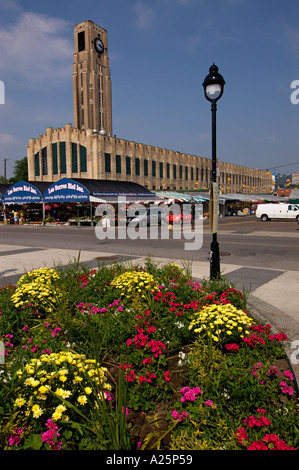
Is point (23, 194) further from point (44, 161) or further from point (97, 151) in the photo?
point (44, 161)

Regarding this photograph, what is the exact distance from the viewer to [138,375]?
131 inches

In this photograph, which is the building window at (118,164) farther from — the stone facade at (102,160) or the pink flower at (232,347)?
the pink flower at (232,347)

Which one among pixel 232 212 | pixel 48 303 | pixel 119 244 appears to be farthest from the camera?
pixel 232 212

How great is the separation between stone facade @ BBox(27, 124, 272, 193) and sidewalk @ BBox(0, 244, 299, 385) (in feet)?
123

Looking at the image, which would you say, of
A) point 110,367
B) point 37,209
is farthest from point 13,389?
point 37,209

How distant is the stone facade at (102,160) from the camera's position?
171 ft

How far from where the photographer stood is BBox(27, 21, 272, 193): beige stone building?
5303 centimetres

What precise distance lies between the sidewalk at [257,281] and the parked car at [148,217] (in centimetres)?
1407

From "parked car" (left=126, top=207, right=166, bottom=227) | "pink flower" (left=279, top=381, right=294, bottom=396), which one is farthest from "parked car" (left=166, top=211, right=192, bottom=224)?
"pink flower" (left=279, top=381, right=294, bottom=396)

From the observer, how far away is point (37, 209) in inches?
1508

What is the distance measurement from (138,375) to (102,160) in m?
51.0

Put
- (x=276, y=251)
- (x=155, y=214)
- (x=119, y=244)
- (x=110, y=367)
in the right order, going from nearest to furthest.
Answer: (x=110, y=367) < (x=276, y=251) < (x=119, y=244) < (x=155, y=214)

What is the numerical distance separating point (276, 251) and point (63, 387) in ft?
41.7

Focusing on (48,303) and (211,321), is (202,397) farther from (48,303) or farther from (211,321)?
(48,303)
